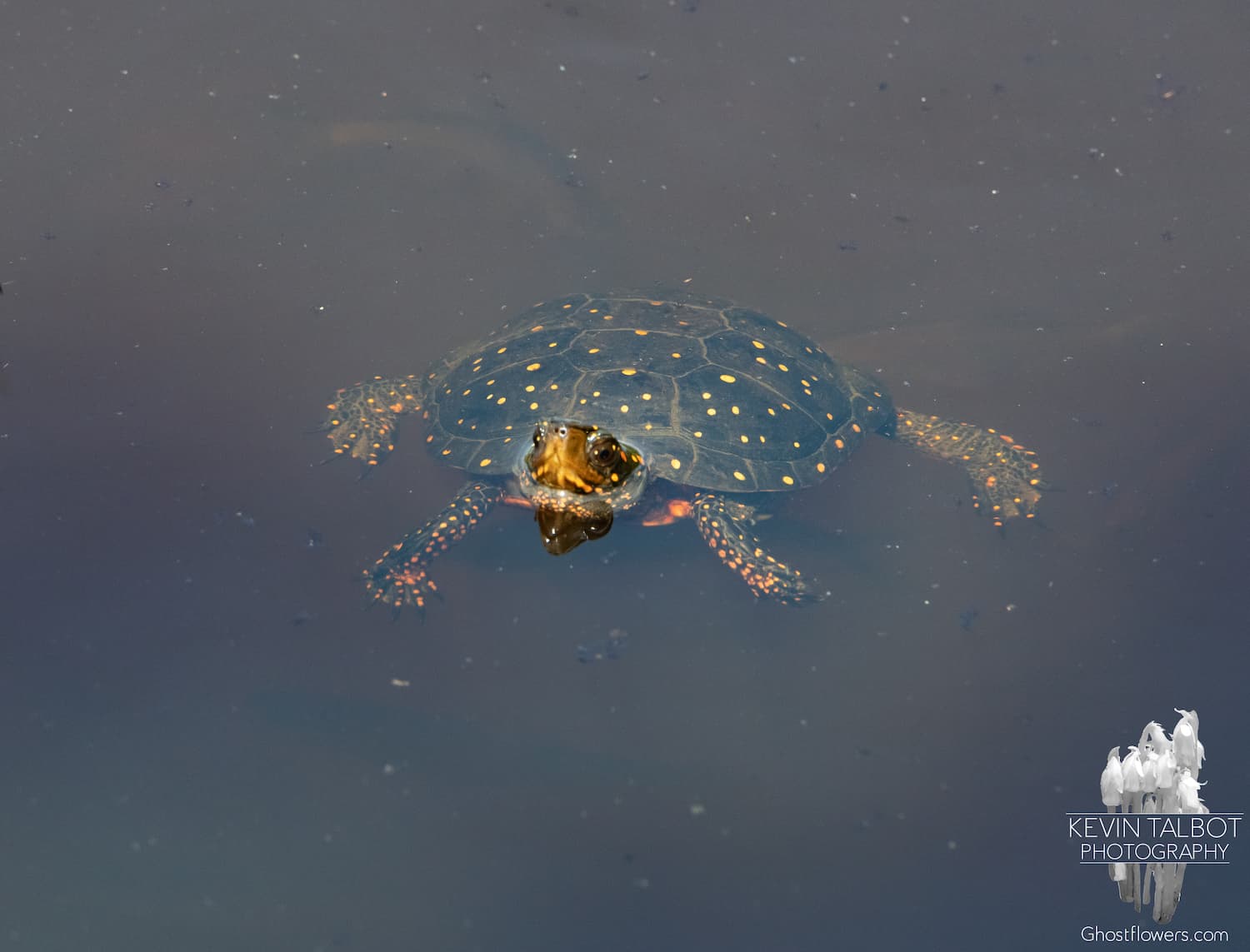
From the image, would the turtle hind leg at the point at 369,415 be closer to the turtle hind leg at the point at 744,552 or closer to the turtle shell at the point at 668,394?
the turtle shell at the point at 668,394

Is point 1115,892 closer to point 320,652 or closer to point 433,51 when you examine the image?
point 320,652

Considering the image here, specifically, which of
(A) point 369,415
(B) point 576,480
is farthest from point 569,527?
(A) point 369,415

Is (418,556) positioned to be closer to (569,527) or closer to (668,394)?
(569,527)

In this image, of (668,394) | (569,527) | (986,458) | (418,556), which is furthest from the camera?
(986,458)

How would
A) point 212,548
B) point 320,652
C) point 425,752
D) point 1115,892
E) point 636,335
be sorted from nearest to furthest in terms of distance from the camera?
point 1115,892 < point 425,752 < point 320,652 < point 212,548 < point 636,335

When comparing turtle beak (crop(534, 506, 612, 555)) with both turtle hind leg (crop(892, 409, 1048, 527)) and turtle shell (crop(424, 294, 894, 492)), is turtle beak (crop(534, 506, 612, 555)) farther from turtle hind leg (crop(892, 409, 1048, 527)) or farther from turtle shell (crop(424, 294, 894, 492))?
turtle hind leg (crop(892, 409, 1048, 527))

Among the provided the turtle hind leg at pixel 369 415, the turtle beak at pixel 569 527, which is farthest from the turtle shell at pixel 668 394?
the turtle beak at pixel 569 527

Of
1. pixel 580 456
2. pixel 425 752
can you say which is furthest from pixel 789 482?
pixel 425 752
